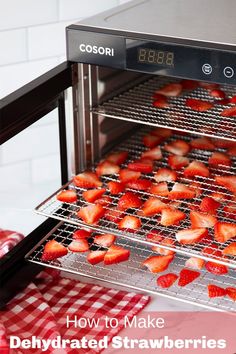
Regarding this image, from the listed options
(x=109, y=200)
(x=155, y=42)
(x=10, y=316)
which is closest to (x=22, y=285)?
(x=10, y=316)

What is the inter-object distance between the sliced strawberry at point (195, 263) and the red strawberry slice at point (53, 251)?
27cm

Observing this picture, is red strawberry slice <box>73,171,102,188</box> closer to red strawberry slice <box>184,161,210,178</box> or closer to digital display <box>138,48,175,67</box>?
red strawberry slice <box>184,161,210,178</box>

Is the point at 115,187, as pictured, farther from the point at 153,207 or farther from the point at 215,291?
the point at 215,291

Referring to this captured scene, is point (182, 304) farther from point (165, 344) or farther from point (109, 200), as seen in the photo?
point (109, 200)

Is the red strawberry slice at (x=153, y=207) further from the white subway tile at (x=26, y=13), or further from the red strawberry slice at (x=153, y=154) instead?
the white subway tile at (x=26, y=13)

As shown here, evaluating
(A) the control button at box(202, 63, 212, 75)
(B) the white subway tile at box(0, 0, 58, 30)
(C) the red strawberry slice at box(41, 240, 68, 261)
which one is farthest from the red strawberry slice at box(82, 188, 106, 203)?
(B) the white subway tile at box(0, 0, 58, 30)

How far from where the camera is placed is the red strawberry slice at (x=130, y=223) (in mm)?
1925

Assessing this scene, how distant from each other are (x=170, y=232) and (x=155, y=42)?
42 cm

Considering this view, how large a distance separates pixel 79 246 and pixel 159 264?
7.5 inches

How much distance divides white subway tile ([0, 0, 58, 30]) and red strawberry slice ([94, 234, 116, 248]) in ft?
2.45

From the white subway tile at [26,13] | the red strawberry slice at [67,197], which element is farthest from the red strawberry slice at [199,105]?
the white subway tile at [26,13]

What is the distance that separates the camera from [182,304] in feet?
6.27

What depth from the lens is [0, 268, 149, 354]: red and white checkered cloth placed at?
5.93 feet

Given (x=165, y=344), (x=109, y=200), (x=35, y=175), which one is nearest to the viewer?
(x=165, y=344)
